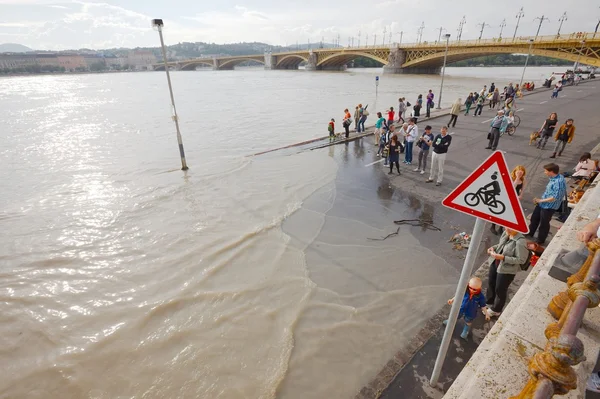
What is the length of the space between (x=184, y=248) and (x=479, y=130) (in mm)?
16995

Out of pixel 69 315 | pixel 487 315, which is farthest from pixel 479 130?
pixel 69 315

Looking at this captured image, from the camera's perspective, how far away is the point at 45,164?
604 inches

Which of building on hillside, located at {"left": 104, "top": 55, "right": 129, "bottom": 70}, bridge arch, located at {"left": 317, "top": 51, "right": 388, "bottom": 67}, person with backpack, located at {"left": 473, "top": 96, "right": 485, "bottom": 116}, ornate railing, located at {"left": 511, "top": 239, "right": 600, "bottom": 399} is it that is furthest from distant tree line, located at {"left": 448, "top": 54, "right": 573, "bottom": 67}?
building on hillside, located at {"left": 104, "top": 55, "right": 129, "bottom": 70}

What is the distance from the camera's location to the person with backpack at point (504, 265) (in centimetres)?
412

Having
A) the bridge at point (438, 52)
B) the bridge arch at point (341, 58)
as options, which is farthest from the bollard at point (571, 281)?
the bridge arch at point (341, 58)

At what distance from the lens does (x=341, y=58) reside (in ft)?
298

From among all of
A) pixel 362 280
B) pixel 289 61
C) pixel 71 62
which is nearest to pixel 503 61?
pixel 289 61

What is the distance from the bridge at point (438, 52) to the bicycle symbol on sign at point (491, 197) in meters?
48.8

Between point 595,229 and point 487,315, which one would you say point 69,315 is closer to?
point 487,315

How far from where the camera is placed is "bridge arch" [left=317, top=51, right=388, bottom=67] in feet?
249

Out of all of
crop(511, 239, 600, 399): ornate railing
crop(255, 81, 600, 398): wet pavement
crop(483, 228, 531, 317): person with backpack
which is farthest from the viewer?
crop(483, 228, 531, 317): person with backpack

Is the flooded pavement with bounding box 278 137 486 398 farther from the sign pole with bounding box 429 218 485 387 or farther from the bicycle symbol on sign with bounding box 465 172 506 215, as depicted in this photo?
the bicycle symbol on sign with bounding box 465 172 506 215

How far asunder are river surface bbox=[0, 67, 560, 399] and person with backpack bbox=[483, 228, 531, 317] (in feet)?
2.75

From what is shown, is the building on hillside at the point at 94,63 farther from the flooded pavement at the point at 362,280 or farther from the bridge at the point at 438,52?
the flooded pavement at the point at 362,280
